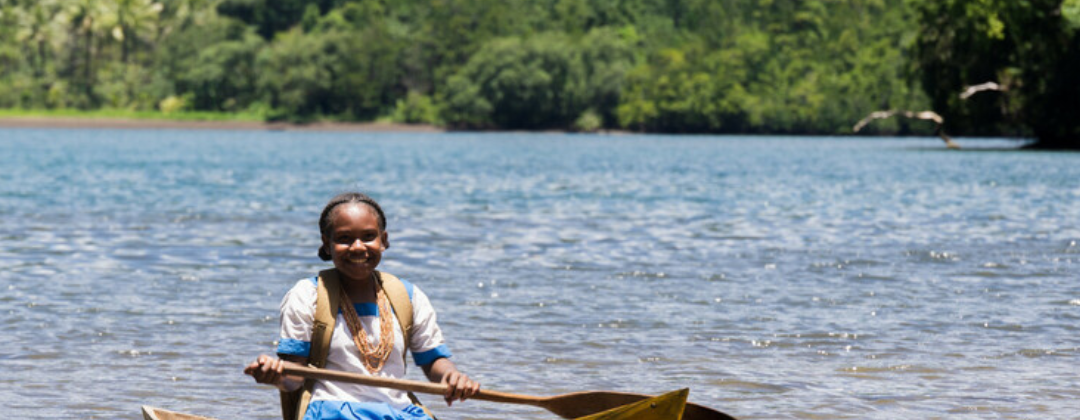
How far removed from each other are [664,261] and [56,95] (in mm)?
116386

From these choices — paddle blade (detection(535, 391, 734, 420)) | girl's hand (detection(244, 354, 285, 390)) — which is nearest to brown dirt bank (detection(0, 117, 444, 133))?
paddle blade (detection(535, 391, 734, 420))

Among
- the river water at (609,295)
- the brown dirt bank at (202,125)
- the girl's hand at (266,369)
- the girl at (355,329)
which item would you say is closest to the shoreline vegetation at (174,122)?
the brown dirt bank at (202,125)

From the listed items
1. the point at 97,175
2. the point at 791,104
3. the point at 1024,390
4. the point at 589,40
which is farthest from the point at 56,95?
the point at 1024,390

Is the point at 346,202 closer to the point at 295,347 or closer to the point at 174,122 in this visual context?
the point at 295,347

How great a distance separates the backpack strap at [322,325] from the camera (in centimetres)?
550

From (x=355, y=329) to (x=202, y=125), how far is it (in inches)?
5071

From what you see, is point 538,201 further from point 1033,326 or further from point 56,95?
point 56,95

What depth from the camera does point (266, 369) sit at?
17.2ft

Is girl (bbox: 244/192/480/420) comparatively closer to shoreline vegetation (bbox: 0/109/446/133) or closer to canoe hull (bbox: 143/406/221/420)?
canoe hull (bbox: 143/406/221/420)

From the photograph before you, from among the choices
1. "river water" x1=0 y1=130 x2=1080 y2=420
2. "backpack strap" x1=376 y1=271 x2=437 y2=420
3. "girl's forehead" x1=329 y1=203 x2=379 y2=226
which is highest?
"girl's forehead" x1=329 y1=203 x2=379 y2=226

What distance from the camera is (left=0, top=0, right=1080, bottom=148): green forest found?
11994 centimetres

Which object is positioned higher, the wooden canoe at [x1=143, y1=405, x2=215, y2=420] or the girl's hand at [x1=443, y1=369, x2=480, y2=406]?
the girl's hand at [x1=443, y1=369, x2=480, y2=406]

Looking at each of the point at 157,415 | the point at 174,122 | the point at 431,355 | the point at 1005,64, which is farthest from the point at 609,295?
the point at 174,122

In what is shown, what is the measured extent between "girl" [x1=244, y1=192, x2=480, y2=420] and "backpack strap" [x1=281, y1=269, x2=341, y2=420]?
22mm
